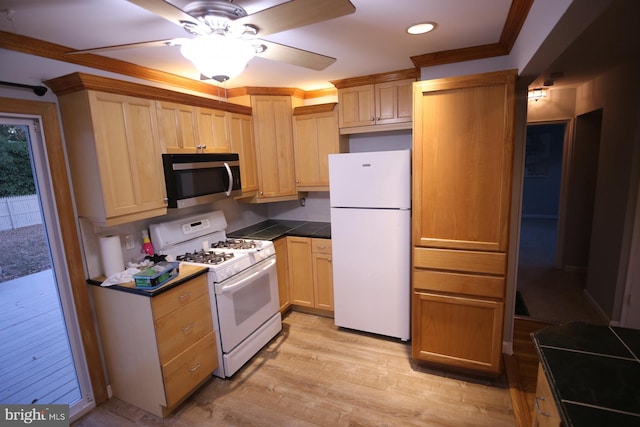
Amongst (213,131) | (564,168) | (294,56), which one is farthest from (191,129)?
(564,168)

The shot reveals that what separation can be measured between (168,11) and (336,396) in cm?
240

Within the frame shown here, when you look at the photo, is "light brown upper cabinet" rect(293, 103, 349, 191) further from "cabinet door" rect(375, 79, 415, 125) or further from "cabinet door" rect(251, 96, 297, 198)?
"cabinet door" rect(375, 79, 415, 125)

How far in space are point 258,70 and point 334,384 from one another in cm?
252

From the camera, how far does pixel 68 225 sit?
6.67 ft

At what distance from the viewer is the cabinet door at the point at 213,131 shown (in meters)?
2.61

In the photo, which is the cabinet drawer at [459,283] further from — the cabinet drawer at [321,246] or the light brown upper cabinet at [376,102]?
the light brown upper cabinet at [376,102]

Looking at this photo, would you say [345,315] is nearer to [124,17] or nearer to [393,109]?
[393,109]

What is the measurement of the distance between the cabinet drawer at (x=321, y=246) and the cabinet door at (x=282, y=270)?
0.31 metres

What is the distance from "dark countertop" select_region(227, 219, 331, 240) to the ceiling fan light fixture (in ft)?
6.27

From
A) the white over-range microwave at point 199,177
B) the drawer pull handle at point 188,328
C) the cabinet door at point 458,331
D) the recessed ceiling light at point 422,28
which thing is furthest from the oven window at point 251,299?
the recessed ceiling light at point 422,28

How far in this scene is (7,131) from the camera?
1.88 m

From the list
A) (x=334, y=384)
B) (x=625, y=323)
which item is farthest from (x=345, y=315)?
(x=625, y=323)

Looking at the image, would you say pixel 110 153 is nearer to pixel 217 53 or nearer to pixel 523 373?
pixel 217 53

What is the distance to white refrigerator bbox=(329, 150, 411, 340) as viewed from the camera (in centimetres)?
258
